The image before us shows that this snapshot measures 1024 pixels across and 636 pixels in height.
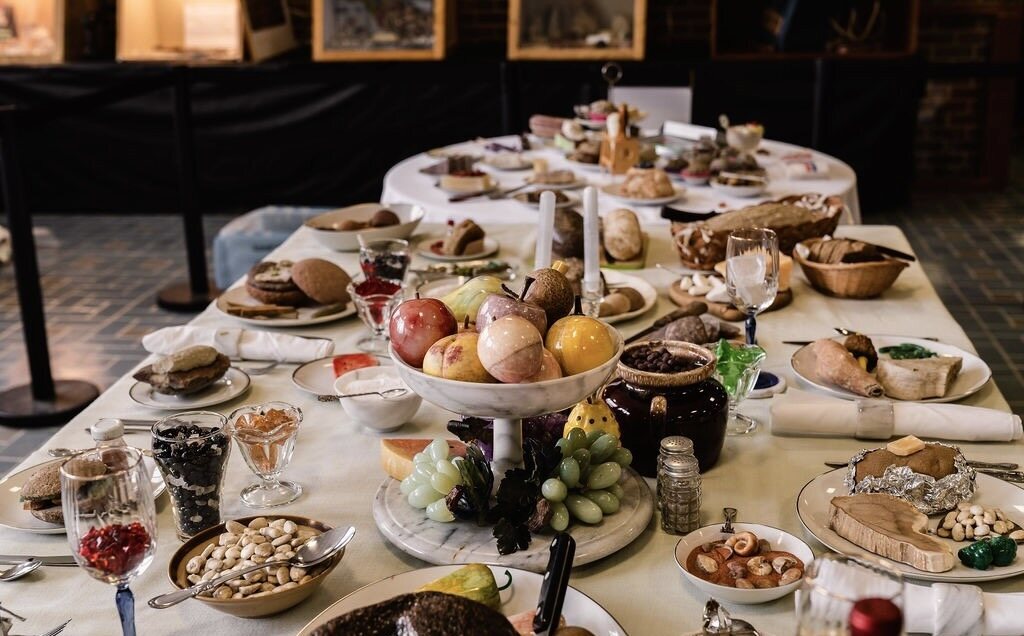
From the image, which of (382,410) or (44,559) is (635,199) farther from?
(44,559)

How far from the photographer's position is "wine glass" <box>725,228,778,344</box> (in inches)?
67.2

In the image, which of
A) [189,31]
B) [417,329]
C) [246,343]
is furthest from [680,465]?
[189,31]

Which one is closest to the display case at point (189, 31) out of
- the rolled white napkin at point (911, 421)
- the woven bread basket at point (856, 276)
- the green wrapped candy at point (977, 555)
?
the woven bread basket at point (856, 276)

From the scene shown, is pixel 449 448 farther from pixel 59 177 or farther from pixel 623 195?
pixel 59 177

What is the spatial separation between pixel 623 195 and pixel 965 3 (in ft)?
13.5

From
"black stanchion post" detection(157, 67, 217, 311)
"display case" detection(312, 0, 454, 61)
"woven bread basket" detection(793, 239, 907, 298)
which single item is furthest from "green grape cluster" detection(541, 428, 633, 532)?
"display case" detection(312, 0, 454, 61)

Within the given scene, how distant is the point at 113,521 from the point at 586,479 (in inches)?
21.3

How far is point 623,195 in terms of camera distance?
3.00 meters

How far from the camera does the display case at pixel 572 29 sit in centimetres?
580

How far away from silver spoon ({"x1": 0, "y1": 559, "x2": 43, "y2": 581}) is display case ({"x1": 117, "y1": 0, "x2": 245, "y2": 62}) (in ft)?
16.6

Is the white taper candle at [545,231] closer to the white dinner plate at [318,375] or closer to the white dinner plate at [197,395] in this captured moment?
the white dinner plate at [318,375]

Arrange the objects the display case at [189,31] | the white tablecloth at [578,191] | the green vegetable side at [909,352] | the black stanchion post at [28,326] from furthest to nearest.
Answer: the display case at [189,31], the black stanchion post at [28,326], the white tablecloth at [578,191], the green vegetable side at [909,352]

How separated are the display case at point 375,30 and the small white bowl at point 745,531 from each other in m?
4.95

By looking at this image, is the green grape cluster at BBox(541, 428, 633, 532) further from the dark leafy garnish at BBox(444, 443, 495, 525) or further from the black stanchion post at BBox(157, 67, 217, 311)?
the black stanchion post at BBox(157, 67, 217, 311)
